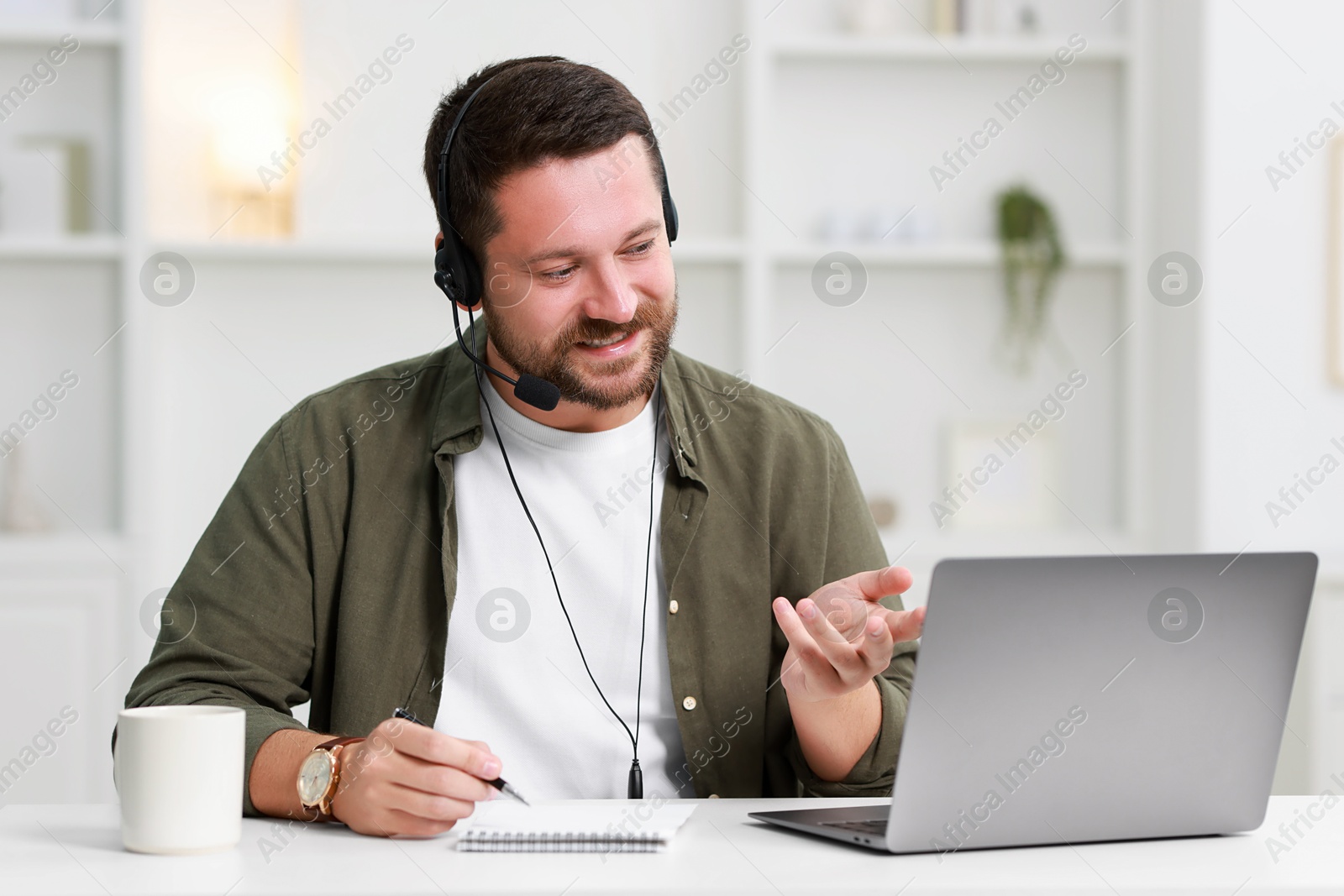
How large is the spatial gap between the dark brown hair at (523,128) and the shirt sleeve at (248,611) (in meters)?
0.35

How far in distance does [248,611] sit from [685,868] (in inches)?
25.6

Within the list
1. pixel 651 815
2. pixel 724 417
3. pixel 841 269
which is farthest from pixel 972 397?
pixel 651 815

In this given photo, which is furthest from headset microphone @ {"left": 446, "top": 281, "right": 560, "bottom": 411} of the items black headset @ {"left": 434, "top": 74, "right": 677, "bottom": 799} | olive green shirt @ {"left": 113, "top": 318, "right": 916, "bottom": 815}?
olive green shirt @ {"left": 113, "top": 318, "right": 916, "bottom": 815}

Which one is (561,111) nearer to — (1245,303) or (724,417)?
(724,417)

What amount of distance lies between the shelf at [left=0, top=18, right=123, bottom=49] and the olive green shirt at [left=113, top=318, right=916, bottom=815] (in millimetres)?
1746

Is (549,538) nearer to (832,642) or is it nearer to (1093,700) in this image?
(832,642)

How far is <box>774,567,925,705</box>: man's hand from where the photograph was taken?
0.98 meters

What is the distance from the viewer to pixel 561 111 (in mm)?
1378

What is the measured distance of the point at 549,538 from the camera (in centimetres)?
145

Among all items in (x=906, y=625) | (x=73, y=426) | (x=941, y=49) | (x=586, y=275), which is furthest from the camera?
(x=941, y=49)

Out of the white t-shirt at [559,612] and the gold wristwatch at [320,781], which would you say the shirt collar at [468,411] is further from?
the gold wristwatch at [320,781]

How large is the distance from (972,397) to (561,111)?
196 cm

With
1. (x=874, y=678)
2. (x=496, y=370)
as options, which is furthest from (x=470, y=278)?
(x=874, y=678)

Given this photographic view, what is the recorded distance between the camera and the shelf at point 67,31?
9.08 ft
